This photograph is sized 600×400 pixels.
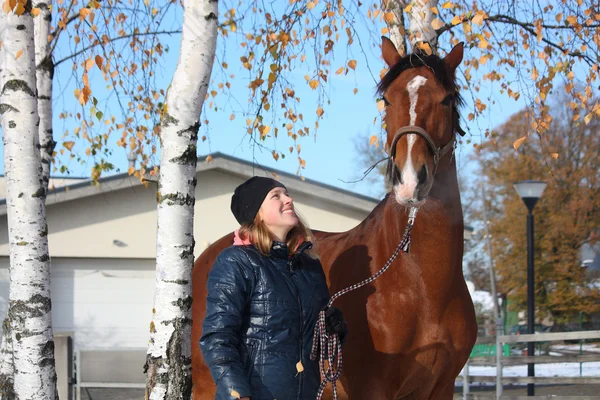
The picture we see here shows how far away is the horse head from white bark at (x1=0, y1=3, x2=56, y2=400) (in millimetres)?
2415

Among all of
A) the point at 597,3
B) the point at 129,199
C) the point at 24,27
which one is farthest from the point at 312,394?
the point at 129,199

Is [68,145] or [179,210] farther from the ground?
[68,145]

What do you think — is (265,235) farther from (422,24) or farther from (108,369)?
(108,369)

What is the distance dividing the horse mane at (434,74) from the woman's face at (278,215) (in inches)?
48.9

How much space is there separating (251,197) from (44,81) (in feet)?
13.5

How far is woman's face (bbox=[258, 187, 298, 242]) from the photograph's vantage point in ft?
10.7

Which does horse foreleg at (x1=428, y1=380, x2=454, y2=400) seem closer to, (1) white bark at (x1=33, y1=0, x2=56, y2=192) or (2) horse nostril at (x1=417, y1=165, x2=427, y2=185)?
(2) horse nostril at (x1=417, y1=165, x2=427, y2=185)

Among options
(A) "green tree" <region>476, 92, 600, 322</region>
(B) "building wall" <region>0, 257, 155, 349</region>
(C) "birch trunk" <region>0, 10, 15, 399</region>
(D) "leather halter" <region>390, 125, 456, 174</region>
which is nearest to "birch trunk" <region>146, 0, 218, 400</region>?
(D) "leather halter" <region>390, 125, 456, 174</region>

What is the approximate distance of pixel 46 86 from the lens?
262 inches

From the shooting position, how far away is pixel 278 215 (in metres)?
3.28

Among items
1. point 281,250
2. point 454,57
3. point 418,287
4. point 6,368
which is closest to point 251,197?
point 281,250

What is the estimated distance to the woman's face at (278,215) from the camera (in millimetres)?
3273

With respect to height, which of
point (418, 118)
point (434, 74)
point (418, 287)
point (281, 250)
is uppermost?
point (434, 74)

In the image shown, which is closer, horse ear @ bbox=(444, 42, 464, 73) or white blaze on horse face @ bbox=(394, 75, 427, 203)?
white blaze on horse face @ bbox=(394, 75, 427, 203)
